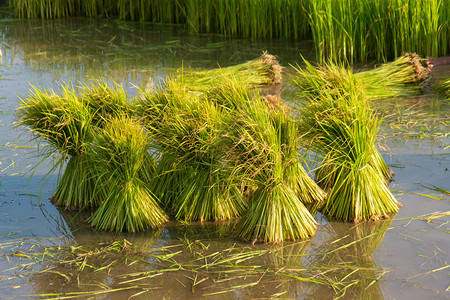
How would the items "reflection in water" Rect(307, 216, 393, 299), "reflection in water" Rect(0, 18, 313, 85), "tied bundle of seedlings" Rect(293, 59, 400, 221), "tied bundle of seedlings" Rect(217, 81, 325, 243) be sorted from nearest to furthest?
"reflection in water" Rect(307, 216, 393, 299) → "tied bundle of seedlings" Rect(217, 81, 325, 243) → "tied bundle of seedlings" Rect(293, 59, 400, 221) → "reflection in water" Rect(0, 18, 313, 85)

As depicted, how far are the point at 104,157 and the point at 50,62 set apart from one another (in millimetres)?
4519

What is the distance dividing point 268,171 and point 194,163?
1.74ft

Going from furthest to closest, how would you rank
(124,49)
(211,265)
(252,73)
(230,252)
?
1. (124,49)
2. (252,73)
3. (230,252)
4. (211,265)

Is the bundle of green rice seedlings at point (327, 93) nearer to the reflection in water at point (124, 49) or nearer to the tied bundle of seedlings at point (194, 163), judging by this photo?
the tied bundle of seedlings at point (194, 163)

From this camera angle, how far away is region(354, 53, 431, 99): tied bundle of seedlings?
555 cm

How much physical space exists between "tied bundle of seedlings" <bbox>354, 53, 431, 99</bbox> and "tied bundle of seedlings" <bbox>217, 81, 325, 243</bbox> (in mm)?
2622

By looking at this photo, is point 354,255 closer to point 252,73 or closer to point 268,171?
point 268,171

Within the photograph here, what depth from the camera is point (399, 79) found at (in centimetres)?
566

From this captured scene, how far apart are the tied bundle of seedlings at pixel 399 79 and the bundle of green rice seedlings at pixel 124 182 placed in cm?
294

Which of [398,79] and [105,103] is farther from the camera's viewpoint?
[398,79]

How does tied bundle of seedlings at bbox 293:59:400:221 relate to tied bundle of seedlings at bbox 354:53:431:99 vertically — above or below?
below

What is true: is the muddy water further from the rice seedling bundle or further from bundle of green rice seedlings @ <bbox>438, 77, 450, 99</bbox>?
the rice seedling bundle

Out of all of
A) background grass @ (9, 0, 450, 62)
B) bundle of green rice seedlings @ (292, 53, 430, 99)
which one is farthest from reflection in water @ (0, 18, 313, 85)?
bundle of green rice seedlings @ (292, 53, 430, 99)

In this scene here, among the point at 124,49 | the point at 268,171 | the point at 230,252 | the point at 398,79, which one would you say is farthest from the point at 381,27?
the point at 230,252
